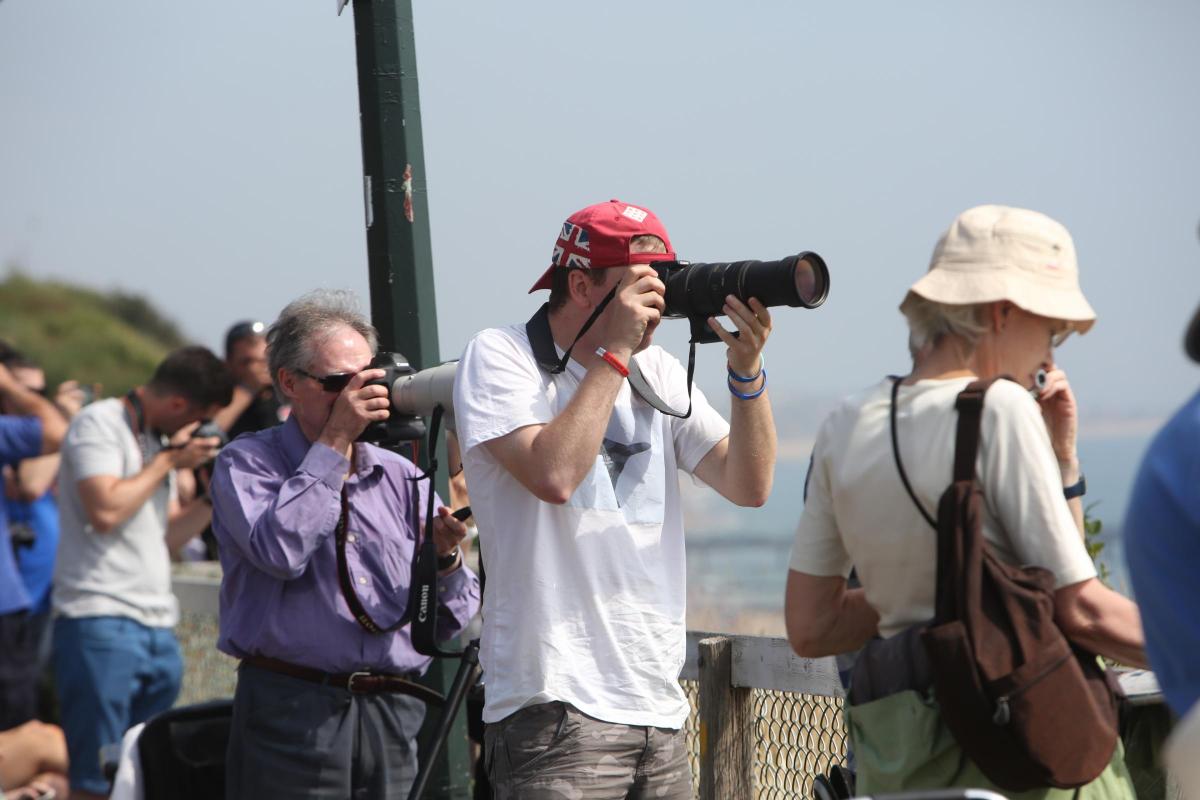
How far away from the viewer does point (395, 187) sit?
154 inches

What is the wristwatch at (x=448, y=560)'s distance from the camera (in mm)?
3430

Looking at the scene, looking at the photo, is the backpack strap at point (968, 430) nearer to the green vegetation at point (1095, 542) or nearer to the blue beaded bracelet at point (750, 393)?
the blue beaded bracelet at point (750, 393)

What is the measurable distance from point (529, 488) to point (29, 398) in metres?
3.74

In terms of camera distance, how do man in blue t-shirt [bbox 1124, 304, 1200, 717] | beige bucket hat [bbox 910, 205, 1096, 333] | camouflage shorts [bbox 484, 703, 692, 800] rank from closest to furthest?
man in blue t-shirt [bbox 1124, 304, 1200, 717]
beige bucket hat [bbox 910, 205, 1096, 333]
camouflage shorts [bbox 484, 703, 692, 800]

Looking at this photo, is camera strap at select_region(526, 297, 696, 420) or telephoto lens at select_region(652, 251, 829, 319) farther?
camera strap at select_region(526, 297, 696, 420)

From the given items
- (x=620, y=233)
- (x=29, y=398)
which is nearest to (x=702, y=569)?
(x=29, y=398)

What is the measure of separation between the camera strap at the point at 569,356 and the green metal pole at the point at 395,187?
1.09 metres

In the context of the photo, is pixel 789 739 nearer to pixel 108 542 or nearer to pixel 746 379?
pixel 746 379

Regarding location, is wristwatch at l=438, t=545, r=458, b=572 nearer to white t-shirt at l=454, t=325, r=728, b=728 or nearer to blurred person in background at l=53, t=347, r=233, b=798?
white t-shirt at l=454, t=325, r=728, b=728

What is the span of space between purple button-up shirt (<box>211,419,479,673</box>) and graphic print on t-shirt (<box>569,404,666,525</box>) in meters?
0.75

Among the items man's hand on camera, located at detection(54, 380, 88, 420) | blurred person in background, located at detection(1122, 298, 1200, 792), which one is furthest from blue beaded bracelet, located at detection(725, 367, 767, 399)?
man's hand on camera, located at detection(54, 380, 88, 420)

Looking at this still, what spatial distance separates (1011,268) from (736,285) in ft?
2.33

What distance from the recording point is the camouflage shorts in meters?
2.56

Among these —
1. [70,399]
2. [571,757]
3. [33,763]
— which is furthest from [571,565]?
[70,399]
